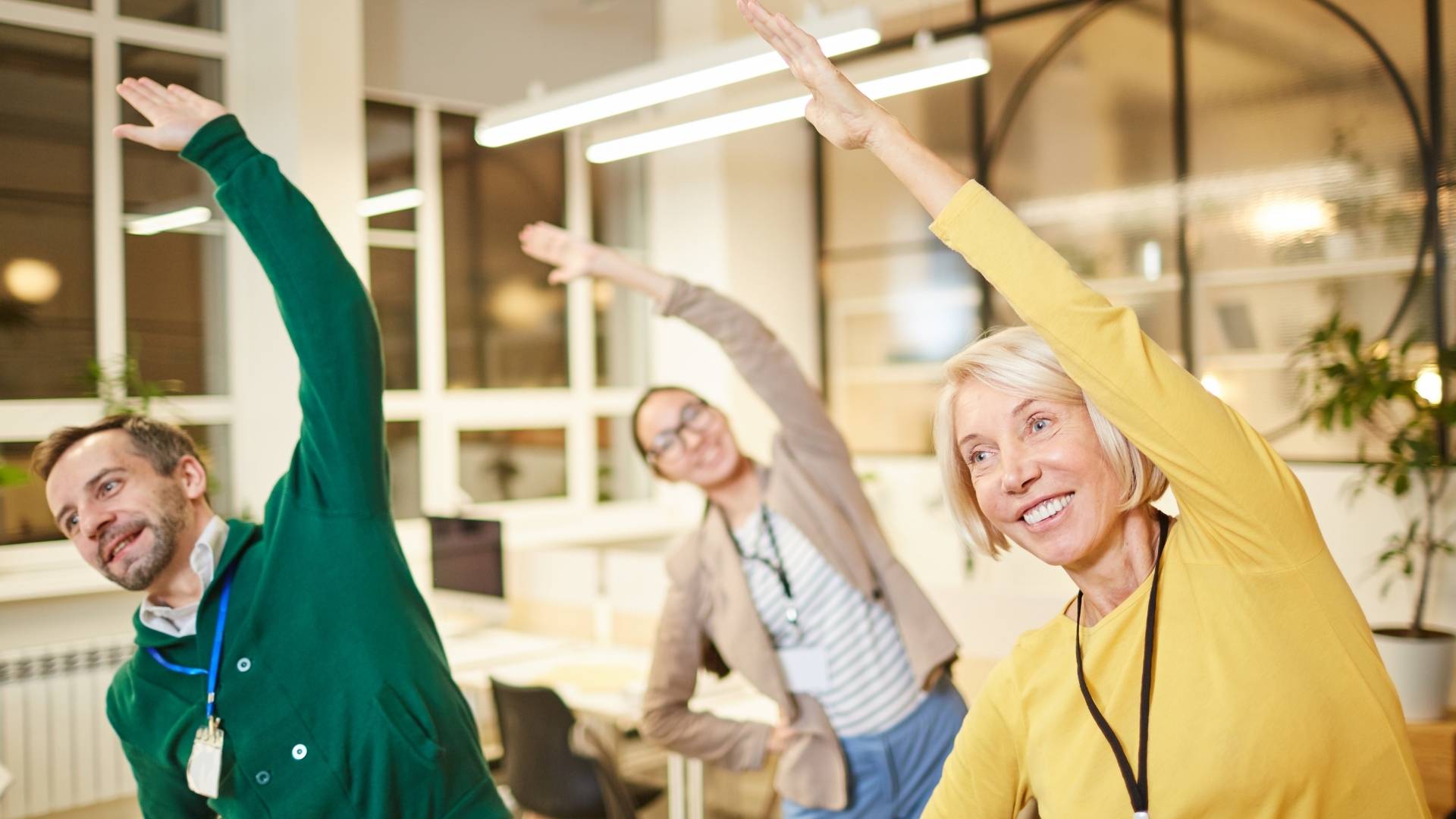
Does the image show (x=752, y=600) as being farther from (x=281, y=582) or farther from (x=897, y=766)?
(x=281, y=582)

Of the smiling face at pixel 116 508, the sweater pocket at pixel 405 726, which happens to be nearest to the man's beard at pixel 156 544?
the smiling face at pixel 116 508

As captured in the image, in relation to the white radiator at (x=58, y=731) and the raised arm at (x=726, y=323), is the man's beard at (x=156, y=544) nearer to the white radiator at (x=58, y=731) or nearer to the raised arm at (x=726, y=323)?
the raised arm at (x=726, y=323)

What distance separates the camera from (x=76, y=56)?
4.64 meters

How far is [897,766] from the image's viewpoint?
212 centimetres

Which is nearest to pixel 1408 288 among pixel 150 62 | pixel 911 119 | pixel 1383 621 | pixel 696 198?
pixel 1383 621

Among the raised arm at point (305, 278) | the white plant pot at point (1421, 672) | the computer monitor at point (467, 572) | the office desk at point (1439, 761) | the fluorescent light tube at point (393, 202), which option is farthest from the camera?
the fluorescent light tube at point (393, 202)

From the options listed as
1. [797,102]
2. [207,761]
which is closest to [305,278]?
[207,761]

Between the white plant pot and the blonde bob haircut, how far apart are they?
345 cm

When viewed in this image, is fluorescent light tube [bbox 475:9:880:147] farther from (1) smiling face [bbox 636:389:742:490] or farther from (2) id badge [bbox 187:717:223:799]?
(2) id badge [bbox 187:717:223:799]

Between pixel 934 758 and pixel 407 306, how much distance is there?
4.36 metres

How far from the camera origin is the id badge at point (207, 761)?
1.49m

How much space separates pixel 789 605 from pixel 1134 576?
3.65ft

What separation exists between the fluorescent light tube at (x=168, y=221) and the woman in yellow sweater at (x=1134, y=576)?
14.2ft

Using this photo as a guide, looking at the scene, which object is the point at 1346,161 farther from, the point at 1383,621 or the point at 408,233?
the point at 408,233
